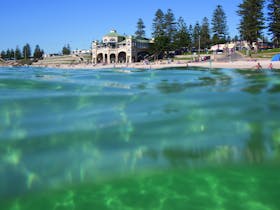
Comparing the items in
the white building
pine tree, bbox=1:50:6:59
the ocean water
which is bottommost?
the ocean water

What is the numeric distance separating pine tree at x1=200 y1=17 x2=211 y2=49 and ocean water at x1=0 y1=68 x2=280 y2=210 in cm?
7549

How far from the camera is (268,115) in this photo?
29.1 ft

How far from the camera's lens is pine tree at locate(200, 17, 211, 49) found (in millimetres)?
83500

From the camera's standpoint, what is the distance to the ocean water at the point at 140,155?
17.3 ft

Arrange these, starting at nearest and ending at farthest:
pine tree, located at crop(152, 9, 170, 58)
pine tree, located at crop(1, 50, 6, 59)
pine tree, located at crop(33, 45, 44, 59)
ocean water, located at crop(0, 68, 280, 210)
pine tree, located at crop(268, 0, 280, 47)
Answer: ocean water, located at crop(0, 68, 280, 210) → pine tree, located at crop(268, 0, 280, 47) → pine tree, located at crop(152, 9, 170, 58) → pine tree, located at crop(33, 45, 44, 59) → pine tree, located at crop(1, 50, 6, 59)

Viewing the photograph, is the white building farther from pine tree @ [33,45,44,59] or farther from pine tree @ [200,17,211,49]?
pine tree @ [33,45,44,59]

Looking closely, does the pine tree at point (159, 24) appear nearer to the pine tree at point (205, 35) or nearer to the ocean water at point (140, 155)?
the pine tree at point (205, 35)

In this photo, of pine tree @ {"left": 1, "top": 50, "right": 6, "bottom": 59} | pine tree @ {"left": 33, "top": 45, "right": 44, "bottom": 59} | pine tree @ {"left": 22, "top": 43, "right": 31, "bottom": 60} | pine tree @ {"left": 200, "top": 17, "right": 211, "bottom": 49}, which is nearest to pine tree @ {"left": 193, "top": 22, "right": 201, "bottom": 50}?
pine tree @ {"left": 200, "top": 17, "right": 211, "bottom": 49}

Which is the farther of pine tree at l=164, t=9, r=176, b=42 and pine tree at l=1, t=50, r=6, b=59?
pine tree at l=1, t=50, r=6, b=59

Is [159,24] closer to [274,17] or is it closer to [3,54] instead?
[274,17]

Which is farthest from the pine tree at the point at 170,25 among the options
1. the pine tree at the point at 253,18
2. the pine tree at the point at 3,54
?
the pine tree at the point at 3,54

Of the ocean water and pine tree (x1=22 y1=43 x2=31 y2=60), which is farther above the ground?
pine tree (x1=22 y1=43 x2=31 y2=60)

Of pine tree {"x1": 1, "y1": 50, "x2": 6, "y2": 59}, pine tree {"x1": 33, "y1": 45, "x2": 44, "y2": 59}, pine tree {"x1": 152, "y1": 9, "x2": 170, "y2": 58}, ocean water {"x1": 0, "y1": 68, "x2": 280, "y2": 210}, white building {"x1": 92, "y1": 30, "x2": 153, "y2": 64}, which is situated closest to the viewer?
ocean water {"x1": 0, "y1": 68, "x2": 280, "y2": 210}

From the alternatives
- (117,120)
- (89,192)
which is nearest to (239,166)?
(89,192)
